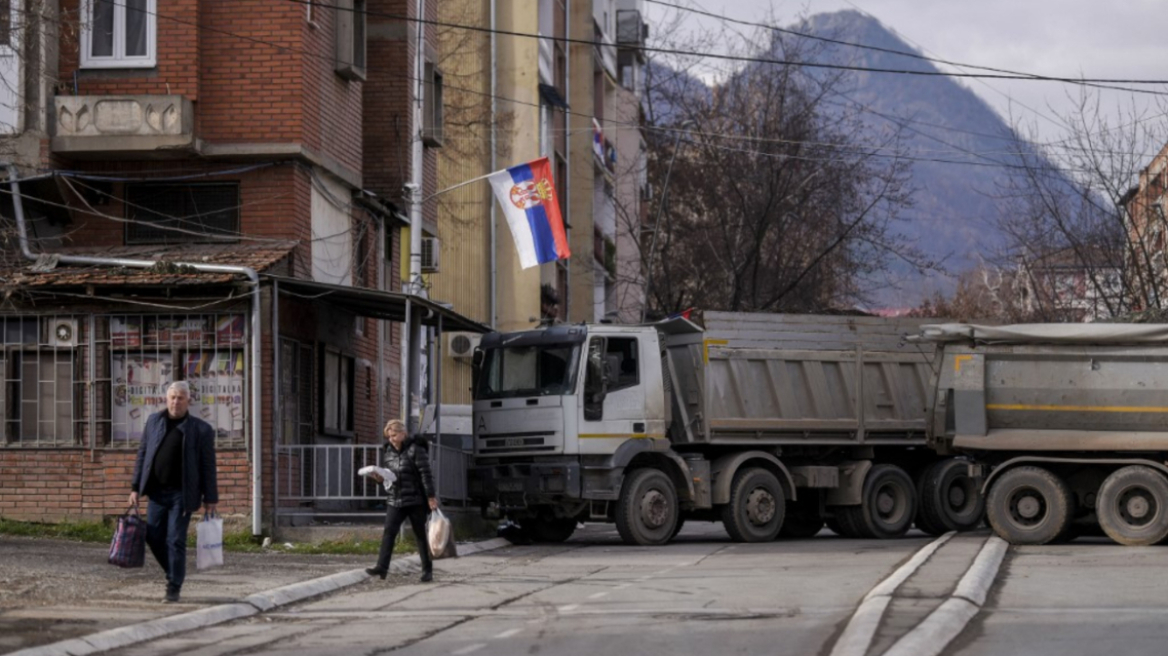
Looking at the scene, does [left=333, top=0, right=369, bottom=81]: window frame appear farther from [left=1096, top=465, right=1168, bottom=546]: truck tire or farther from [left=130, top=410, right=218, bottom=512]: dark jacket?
[left=1096, top=465, right=1168, bottom=546]: truck tire

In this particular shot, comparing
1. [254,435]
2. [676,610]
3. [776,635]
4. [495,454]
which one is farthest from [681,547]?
[776,635]

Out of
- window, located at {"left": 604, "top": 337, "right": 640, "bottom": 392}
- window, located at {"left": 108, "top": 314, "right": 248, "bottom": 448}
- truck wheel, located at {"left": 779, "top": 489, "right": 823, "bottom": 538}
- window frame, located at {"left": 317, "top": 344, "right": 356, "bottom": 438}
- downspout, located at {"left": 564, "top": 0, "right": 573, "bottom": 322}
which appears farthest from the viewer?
downspout, located at {"left": 564, "top": 0, "right": 573, "bottom": 322}

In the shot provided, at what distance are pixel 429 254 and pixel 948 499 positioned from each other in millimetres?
9172

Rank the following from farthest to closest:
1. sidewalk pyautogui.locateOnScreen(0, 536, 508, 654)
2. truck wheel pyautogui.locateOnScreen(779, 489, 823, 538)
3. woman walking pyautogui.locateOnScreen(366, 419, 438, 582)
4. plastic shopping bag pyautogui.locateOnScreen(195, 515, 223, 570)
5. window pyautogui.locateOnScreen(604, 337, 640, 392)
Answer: truck wheel pyautogui.locateOnScreen(779, 489, 823, 538) → window pyautogui.locateOnScreen(604, 337, 640, 392) → woman walking pyautogui.locateOnScreen(366, 419, 438, 582) → plastic shopping bag pyautogui.locateOnScreen(195, 515, 223, 570) → sidewalk pyautogui.locateOnScreen(0, 536, 508, 654)

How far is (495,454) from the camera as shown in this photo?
24.3 m

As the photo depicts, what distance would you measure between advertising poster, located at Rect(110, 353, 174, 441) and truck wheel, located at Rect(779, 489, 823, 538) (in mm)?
9507

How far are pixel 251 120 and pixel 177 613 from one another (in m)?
10.4

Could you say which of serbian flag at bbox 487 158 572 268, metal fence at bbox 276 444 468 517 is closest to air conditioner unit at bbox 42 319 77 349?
metal fence at bbox 276 444 468 517

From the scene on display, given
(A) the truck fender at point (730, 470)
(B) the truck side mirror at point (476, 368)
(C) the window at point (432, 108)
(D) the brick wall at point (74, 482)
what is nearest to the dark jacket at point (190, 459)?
(D) the brick wall at point (74, 482)

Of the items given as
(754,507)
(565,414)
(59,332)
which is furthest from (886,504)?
(59,332)

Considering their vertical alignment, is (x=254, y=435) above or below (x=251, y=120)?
below

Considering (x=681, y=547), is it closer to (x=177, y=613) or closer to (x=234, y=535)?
(x=234, y=535)

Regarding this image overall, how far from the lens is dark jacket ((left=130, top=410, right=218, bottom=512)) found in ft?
48.2

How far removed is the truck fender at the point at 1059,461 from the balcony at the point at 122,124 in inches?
429
